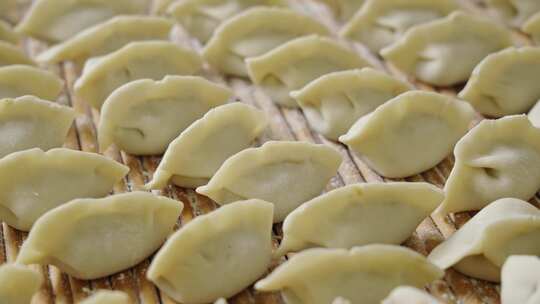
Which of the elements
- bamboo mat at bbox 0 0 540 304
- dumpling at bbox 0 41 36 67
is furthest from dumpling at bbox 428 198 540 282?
dumpling at bbox 0 41 36 67

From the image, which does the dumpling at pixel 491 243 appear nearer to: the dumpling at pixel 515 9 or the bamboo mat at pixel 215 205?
the bamboo mat at pixel 215 205

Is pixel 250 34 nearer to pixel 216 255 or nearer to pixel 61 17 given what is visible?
pixel 61 17

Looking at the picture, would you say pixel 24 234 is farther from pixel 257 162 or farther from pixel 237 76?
pixel 237 76

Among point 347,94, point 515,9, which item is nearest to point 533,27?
point 515,9

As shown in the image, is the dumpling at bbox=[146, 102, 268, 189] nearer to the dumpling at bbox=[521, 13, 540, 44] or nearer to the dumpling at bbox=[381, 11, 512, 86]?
the dumpling at bbox=[381, 11, 512, 86]

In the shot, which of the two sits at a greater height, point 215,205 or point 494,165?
point 494,165
